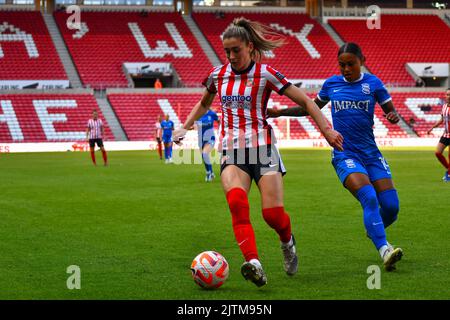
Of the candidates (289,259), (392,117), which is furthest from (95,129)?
(289,259)

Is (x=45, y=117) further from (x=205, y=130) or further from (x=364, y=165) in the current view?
(x=364, y=165)

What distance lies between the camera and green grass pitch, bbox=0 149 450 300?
717cm

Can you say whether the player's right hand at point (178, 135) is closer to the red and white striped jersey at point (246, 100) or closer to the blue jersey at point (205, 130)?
the red and white striped jersey at point (246, 100)

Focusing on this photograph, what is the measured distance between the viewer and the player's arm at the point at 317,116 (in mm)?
7223

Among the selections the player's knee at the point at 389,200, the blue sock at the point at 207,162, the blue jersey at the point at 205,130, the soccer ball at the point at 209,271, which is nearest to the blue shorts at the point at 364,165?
the player's knee at the point at 389,200

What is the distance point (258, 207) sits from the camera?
14977 mm

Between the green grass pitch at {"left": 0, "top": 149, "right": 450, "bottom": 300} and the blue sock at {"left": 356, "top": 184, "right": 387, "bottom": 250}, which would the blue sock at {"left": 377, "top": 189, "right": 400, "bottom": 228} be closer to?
the blue sock at {"left": 356, "top": 184, "right": 387, "bottom": 250}

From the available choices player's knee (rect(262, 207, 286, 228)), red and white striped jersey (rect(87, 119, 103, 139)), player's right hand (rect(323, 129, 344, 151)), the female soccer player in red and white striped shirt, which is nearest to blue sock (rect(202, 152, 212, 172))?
red and white striped jersey (rect(87, 119, 103, 139))

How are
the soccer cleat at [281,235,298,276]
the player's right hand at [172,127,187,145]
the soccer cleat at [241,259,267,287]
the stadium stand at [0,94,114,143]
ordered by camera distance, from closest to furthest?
the soccer cleat at [241,259,267,287] < the soccer cleat at [281,235,298,276] < the player's right hand at [172,127,187,145] < the stadium stand at [0,94,114,143]

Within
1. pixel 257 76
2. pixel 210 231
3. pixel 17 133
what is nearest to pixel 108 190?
pixel 210 231

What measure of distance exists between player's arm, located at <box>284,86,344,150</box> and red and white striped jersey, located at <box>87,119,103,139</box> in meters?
24.5

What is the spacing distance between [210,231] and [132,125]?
1491 inches

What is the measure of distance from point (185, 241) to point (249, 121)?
342cm
